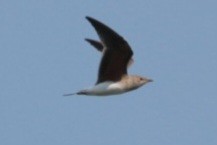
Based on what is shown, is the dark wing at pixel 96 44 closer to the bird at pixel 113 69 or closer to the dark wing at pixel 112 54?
the bird at pixel 113 69

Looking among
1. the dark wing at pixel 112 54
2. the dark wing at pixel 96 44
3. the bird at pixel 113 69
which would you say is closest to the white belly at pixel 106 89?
the bird at pixel 113 69

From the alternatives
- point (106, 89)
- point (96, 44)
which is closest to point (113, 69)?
point (106, 89)

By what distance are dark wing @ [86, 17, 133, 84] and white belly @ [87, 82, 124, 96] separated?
121mm

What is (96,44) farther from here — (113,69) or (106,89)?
(106,89)

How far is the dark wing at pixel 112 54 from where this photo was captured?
645 inches

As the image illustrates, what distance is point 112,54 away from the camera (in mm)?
17047

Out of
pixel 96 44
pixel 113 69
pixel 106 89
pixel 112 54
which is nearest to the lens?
pixel 112 54

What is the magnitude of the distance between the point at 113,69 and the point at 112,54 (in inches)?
19.0

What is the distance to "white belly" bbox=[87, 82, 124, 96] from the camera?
17.1m

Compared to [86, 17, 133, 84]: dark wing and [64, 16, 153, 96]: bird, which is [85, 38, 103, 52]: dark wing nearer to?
[64, 16, 153, 96]: bird

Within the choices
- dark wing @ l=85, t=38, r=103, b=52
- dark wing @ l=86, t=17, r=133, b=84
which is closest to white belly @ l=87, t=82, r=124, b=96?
dark wing @ l=86, t=17, r=133, b=84

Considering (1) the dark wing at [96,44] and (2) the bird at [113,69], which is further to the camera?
(1) the dark wing at [96,44]

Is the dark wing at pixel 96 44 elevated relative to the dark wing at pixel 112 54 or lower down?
elevated

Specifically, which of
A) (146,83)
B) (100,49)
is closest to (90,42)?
(100,49)
